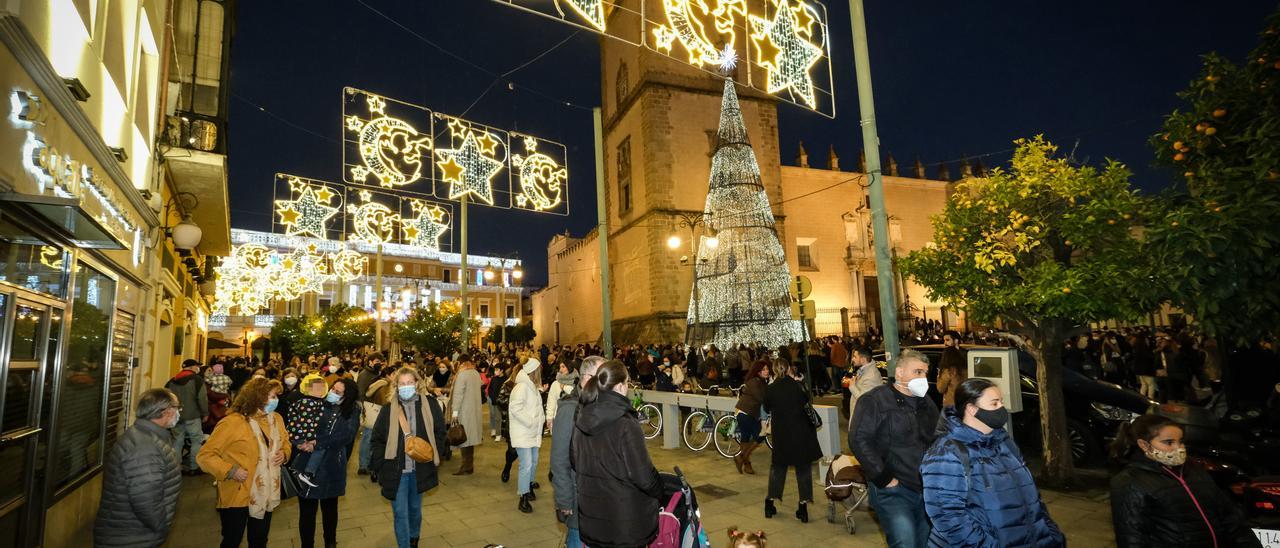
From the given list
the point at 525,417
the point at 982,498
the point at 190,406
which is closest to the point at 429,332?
the point at 190,406

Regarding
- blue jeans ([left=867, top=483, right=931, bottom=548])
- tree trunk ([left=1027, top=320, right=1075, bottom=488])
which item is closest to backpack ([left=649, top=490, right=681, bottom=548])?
blue jeans ([left=867, top=483, right=931, bottom=548])

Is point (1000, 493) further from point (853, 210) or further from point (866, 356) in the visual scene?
point (853, 210)

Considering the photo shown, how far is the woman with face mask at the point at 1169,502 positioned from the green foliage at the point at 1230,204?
4.32 ft

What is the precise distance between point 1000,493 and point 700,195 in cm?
2938

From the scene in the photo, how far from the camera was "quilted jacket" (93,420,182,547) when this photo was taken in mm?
3605

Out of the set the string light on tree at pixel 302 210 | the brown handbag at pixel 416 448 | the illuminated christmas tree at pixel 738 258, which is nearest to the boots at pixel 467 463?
the brown handbag at pixel 416 448

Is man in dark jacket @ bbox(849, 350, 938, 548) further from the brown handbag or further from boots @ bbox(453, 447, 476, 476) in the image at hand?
boots @ bbox(453, 447, 476, 476)

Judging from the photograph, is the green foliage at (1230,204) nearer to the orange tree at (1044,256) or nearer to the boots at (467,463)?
the orange tree at (1044,256)

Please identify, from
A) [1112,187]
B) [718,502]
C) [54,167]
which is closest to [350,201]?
[54,167]

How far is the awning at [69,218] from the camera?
3.57 m

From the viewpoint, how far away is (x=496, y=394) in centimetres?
1212

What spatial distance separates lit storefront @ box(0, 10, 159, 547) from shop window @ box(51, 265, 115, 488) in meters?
0.01

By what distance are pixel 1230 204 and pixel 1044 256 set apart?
10.8 ft

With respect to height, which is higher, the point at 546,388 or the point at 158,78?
the point at 158,78
